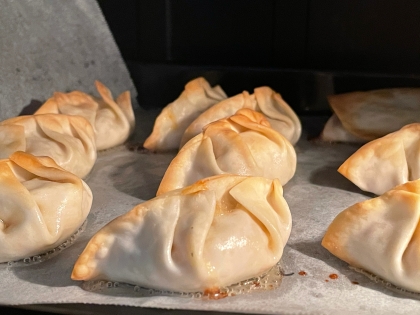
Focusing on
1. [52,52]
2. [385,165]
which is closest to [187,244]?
[385,165]

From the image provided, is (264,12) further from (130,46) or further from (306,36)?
(130,46)

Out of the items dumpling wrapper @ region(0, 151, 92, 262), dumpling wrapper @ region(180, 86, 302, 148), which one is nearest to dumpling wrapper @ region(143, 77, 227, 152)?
dumpling wrapper @ region(180, 86, 302, 148)

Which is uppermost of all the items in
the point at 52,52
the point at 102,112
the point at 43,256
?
the point at 52,52

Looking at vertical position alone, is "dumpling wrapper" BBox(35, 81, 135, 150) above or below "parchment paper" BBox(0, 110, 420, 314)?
above

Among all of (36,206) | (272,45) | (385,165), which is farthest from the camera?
(272,45)

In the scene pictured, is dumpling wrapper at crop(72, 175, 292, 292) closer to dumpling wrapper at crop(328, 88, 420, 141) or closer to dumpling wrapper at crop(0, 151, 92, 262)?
dumpling wrapper at crop(0, 151, 92, 262)

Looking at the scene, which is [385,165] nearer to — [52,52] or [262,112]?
[262,112]

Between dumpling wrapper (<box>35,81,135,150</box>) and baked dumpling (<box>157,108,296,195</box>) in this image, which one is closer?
baked dumpling (<box>157,108,296,195</box>)
